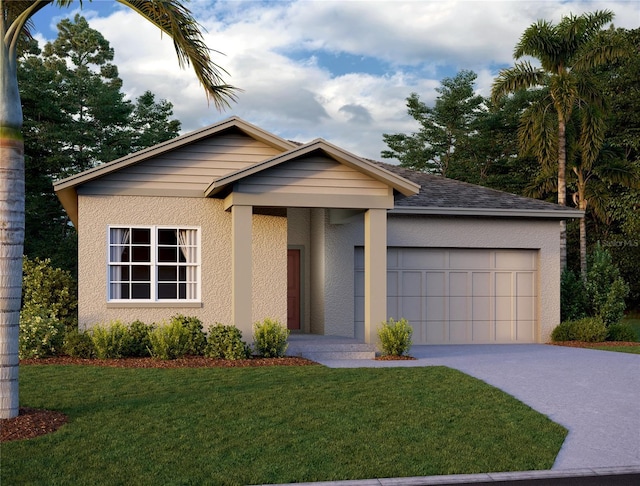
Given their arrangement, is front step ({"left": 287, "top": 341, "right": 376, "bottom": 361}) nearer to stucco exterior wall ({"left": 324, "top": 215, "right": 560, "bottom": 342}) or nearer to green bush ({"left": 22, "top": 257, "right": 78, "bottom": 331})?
stucco exterior wall ({"left": 324, "top": 215, "right": 560, "bottom": 342})

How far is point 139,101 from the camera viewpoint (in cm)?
3950

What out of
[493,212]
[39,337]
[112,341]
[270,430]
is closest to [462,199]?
[493,212]

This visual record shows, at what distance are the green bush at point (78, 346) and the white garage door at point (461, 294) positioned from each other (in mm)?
6558

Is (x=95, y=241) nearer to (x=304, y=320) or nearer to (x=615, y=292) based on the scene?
(x=304, y=320)

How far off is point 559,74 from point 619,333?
33.4 ft

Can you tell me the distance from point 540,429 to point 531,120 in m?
19.2

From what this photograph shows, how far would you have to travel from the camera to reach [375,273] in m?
15.7

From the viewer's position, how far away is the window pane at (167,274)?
16266 mm

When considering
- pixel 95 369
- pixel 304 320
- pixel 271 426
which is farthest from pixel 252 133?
pixel 271 426

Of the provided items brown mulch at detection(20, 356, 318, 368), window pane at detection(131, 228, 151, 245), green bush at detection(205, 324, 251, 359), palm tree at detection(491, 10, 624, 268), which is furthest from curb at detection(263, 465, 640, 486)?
palm tree at detection(491, 10, 624, 268)

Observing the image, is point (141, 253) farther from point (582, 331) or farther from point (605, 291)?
point (605, 291)

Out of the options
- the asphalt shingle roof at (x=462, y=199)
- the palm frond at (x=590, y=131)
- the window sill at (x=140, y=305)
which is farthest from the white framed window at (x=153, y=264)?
the palm frond at (x=590, y=131)

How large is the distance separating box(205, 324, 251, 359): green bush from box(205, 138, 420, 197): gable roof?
2932mm

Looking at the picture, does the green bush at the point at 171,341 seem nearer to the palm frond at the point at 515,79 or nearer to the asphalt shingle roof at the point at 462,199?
the asphalt shingle roof at the point at 462,199
